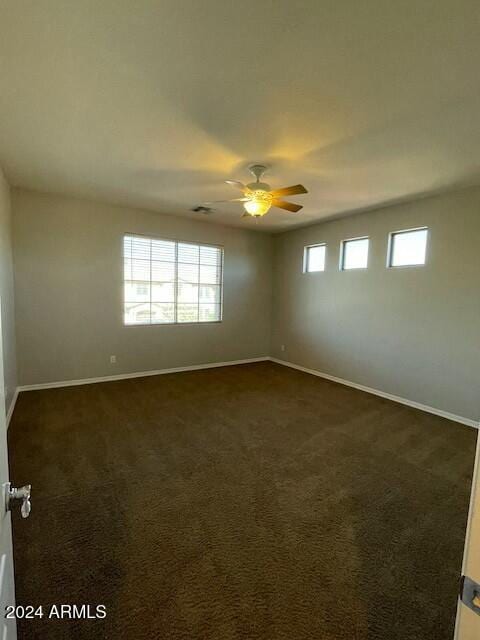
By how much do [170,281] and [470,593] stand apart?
5.03 metres

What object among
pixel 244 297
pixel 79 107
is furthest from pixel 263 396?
pixel 79 107

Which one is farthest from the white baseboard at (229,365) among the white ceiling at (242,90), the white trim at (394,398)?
the white ceiling at (242,90)

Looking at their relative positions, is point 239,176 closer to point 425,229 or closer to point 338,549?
point 425,229

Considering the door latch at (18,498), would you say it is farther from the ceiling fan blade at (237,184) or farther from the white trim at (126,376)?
the white trim at (126,376)

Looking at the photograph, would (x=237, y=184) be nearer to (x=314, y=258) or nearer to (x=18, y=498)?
(x=18, y=498)

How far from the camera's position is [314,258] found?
5.49 metres

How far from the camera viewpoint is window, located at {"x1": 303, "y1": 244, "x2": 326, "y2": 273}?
17.4 ft

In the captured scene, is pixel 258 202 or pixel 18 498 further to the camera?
pixel 258 202

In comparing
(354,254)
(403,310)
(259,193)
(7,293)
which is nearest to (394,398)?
(403,310)

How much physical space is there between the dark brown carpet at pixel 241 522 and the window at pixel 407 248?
205 centimetres

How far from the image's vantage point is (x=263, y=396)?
13.7 feet

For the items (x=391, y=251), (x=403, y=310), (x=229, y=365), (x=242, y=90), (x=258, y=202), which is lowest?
(x=229, y=365)

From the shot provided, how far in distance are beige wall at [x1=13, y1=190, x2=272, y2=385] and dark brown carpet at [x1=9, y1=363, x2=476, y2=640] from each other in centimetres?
104

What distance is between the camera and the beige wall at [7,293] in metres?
3.18
